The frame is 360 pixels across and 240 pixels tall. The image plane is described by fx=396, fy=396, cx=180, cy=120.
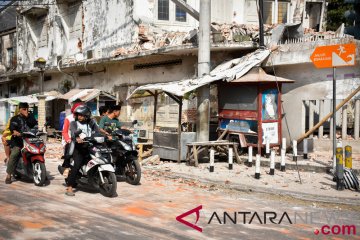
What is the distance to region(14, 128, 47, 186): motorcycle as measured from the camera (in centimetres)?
796

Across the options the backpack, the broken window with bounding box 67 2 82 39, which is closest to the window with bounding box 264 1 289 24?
the broken window with bounding box 67 2 82 39

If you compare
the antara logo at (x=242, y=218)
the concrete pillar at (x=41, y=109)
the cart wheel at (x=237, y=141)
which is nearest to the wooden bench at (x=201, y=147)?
the cart wheel at (x=237, y=141)

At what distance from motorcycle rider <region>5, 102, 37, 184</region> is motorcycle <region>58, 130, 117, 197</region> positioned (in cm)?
165

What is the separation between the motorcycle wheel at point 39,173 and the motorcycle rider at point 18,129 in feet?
1.78

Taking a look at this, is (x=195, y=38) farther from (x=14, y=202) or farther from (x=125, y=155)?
(x=14, y=202)

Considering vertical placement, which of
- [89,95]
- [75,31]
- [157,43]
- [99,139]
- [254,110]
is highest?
[75,31]

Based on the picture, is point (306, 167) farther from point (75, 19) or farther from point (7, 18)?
point (7, 18)

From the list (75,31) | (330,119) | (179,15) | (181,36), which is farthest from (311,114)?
(75,31)

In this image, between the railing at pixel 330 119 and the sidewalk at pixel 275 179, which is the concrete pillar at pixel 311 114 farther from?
the sidewalk at pixel 275 179

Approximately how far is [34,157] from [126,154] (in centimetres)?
186

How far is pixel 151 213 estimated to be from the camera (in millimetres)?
6012

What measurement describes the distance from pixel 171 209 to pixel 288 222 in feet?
5.91

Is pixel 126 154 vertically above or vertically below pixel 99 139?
below

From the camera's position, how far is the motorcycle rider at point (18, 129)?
324 inches
